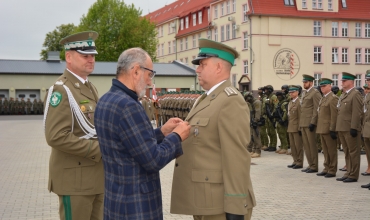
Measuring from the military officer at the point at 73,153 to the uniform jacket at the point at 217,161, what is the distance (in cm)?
82

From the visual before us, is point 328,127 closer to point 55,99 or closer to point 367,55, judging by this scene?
point 55,99

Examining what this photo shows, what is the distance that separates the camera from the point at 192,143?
12.5ft

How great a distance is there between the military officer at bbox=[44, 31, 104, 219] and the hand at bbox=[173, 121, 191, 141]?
95 centimetres

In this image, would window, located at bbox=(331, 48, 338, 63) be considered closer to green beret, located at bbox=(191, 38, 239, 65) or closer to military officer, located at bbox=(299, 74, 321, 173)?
military officer, located at bbox=(299, 74, 321, 173)

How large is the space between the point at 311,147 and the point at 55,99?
890 cm

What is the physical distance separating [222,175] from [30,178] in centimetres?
864

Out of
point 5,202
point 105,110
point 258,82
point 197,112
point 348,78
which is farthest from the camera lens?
point 258,82

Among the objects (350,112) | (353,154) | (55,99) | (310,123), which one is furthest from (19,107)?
(55,99)

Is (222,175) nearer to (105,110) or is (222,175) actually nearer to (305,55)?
(105,110)

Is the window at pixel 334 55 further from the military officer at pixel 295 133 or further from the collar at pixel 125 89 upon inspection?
the collar at pixel 125 89

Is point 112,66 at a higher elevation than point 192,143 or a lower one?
higher

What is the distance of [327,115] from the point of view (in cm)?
1161

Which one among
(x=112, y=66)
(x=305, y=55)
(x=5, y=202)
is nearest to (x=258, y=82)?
(x=305, y=55)

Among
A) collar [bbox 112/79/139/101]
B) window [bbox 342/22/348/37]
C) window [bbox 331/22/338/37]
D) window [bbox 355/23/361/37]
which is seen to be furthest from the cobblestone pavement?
window [bbox 355/23/361/37]
